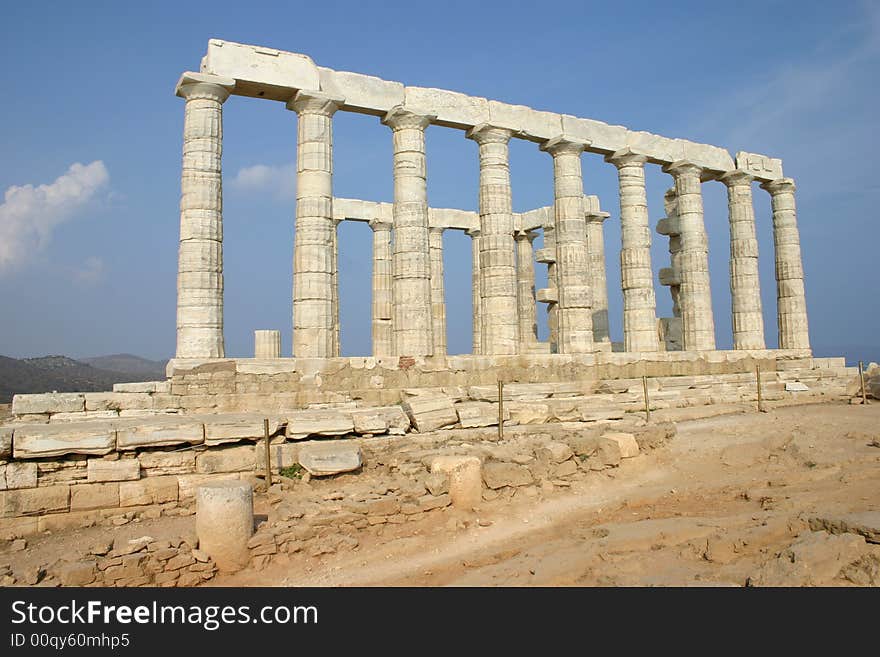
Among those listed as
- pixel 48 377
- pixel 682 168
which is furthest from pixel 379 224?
pixel 48 377

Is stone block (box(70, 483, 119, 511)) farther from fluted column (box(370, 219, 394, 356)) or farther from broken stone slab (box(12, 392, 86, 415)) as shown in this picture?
fluted column (box(370, 219, 394, 356))

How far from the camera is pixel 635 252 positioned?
Result: 22625 millimetres

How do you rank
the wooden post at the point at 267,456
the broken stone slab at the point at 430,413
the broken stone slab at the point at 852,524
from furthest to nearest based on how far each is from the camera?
the broken stone slab at the point at 430,413 < the wooden post at the point at 267,456 < the broken stone slab at the point at 852,524

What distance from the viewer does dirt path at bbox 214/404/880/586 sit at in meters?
6.97

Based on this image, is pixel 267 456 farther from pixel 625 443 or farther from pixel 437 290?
pixel 437 290

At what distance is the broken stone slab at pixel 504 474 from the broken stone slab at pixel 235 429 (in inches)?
148

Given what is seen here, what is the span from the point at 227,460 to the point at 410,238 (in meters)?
9.75

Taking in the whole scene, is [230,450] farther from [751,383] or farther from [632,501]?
[751,383]

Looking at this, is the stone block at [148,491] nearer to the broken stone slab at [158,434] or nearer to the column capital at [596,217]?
the broken stone slab at [158,434]

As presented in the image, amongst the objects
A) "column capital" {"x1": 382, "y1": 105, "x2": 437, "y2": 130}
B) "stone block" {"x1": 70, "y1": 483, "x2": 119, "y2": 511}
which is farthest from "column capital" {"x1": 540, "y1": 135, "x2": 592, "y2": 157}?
"stone block" {"x1": 70, "y1": 483, "x2": 119, "y2": 511}

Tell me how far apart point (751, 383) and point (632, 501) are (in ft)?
44.6

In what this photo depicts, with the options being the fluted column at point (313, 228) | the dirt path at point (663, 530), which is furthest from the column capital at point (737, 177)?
the fluted column at point (313, 228)

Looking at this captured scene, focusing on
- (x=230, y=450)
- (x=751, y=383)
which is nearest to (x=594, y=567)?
(x=230, y=450)

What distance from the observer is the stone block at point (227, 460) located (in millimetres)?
10281
